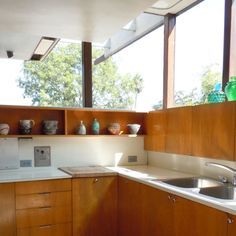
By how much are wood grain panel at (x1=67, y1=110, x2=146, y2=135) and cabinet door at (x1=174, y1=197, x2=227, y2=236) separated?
1.55 metres

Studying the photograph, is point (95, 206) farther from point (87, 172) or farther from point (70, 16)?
point (70, 16)

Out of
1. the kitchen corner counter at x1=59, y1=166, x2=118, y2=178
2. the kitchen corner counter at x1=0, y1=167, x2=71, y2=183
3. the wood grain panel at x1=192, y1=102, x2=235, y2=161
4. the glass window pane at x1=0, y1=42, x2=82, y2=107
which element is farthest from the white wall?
the wood grain panel at x1=192, y1=102, x2=235, y2=161

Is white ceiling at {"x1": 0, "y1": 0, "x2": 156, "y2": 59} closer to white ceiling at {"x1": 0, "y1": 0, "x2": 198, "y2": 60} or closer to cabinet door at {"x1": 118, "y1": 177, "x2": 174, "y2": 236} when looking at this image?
white ceiling at {"x1": 0, "y1": 0, "x2": 198, "y2": 60}

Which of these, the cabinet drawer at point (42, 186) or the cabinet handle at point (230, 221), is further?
the cabinet drawer at point (42, 186)

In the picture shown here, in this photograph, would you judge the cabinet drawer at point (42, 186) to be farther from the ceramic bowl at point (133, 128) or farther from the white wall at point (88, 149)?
the ceramic bowl at point (133, 128)

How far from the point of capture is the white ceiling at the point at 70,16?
1557mm

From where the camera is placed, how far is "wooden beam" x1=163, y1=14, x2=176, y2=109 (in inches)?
132

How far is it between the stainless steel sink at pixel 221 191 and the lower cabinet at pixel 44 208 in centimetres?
127

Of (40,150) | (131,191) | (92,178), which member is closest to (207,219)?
(131,191)

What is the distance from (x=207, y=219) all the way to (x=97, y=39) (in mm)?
1589

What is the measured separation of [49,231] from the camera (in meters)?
2.59

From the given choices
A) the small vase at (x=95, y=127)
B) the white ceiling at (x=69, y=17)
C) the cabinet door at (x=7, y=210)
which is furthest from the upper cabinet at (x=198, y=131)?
the cabinet door at (x=7, y=210)

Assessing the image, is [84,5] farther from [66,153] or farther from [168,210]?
[66,153]

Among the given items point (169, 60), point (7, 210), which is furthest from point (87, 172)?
point (169, 60)
